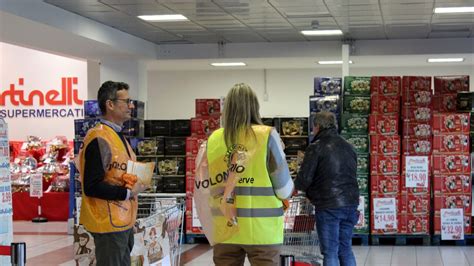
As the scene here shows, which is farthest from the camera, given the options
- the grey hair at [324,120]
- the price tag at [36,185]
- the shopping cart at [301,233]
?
the price tag at [36,185]

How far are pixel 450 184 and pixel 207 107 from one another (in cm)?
363

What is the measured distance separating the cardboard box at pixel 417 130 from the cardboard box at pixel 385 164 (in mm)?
374

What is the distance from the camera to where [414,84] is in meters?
10.9

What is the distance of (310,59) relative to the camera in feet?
47.8

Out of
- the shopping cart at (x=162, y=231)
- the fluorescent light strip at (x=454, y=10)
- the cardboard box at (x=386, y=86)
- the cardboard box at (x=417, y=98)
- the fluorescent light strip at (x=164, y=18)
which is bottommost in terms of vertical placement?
the shopping cart at (x=162, y=231)

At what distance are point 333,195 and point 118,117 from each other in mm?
2511

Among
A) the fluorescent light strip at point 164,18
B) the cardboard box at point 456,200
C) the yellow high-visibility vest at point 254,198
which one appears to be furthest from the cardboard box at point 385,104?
the yellow high-visibility vest at point 254,198

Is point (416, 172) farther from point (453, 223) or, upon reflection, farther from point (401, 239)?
point (401, 239)

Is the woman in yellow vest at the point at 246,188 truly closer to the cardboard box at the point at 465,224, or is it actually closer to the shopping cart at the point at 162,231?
the shopping cart at the point at 162,231

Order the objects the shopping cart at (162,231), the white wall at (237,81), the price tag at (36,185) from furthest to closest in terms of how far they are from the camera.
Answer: the white wall at (237,81), the price tag at (36,185), the shopping cart at (162,231)

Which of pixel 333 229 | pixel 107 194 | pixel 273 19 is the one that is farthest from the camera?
pixel 273 19

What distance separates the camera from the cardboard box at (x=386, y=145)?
10.8 meters

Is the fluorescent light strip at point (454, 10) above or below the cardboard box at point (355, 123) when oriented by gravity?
above

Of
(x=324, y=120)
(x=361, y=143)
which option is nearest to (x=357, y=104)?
(x=361, y=143)
